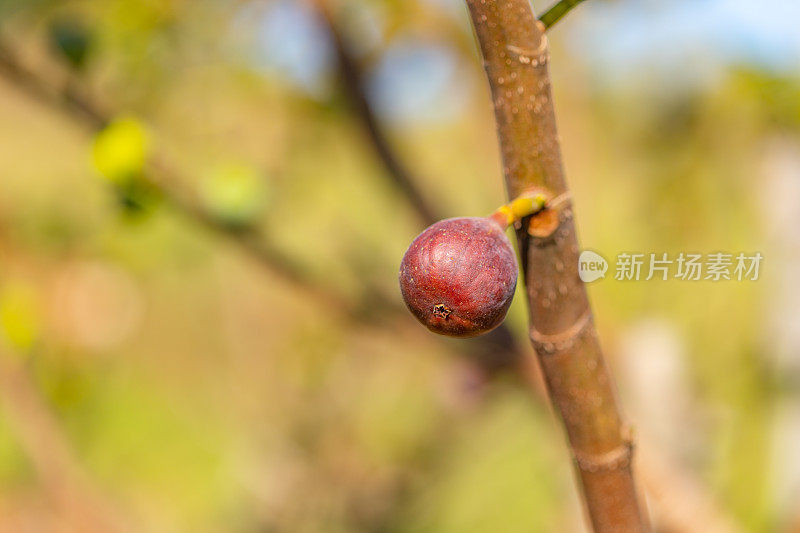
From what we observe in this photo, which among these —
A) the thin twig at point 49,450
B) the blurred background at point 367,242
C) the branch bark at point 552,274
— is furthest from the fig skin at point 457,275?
the thin twig at point 49,450

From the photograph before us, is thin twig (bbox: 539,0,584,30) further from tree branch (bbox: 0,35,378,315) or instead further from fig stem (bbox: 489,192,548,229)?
tree branch (bbox: 0,35,378,315)

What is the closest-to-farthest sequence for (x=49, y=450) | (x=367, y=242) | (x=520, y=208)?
(x=520, y=208), (x=49, y=450), (x=367, y=242)

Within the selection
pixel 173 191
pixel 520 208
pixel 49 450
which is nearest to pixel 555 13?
pixel 520 208

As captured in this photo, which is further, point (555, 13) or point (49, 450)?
point (49, 450)

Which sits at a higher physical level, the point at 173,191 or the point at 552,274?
the point at 552,274

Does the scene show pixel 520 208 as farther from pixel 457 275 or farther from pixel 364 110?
pixel 364 110

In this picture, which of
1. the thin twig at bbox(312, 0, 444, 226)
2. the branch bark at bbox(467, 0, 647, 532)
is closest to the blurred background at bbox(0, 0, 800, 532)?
the thin twig at bbox(312, 0, 444, 226)
